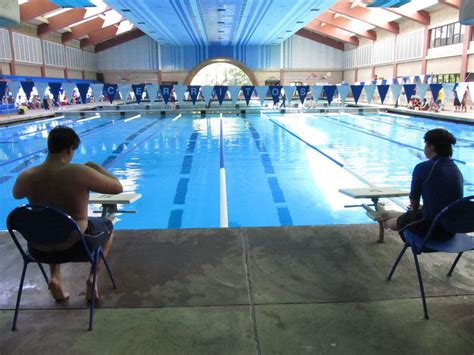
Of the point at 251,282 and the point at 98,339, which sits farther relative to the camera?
the point at 251,282

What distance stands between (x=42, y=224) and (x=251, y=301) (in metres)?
1.14

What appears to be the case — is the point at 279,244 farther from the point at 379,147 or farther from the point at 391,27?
the point at 391,27

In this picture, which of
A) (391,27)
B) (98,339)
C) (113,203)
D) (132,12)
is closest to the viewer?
(98,339)

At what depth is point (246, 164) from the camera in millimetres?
8547

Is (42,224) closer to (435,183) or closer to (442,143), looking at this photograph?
(435,183)

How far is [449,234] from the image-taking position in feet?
7.73

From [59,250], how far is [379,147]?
9.32 metres

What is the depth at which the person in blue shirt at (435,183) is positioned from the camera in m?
2.27

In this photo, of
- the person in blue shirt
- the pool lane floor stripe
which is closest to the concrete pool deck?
the person in blue shirt

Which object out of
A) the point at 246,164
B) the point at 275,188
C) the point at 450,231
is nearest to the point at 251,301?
the point at 450,231

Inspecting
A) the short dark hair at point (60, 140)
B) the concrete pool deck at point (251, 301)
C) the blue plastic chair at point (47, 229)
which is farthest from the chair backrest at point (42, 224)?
the concrete pool deck at point (251, 301)

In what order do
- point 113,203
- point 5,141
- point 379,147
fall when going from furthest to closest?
point 5,141 < point 379,147 < point 113,203

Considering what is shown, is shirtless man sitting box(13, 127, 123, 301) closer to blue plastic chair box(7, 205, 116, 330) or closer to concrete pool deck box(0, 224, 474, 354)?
blue plastic chair box(7, 205, 116, 330)

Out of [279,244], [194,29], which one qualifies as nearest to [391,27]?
[194,29]
